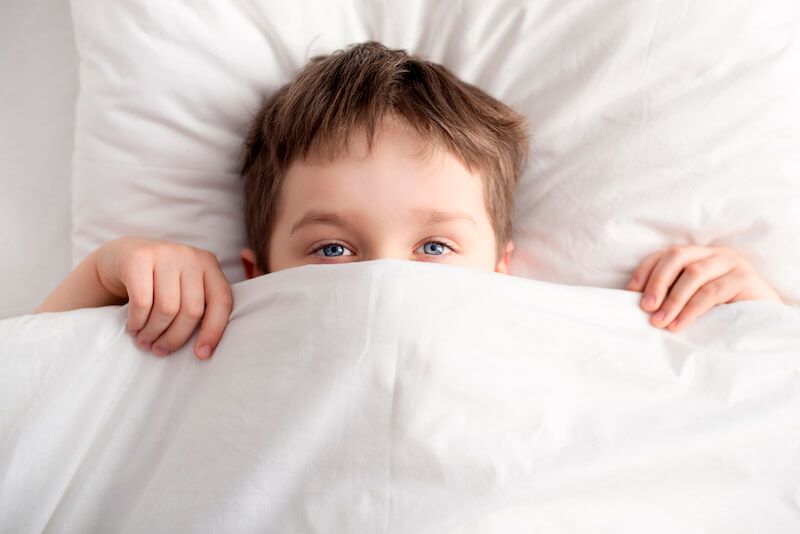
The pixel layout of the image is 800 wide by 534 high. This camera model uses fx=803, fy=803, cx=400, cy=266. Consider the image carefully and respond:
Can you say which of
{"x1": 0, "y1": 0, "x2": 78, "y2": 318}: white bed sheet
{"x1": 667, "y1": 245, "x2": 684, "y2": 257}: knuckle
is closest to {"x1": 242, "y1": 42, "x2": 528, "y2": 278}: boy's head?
{"x1": 667, "y1": 245, "x2": 684, "y2": 257}: knuckle

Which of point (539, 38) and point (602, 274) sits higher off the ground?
point (539, 38)

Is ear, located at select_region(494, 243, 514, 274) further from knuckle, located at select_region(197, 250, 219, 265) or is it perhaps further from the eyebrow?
knuckle, located at select_region(197, 250, 219, 265)

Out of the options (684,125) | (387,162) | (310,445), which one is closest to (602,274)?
(684,125)

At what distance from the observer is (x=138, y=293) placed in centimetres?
90

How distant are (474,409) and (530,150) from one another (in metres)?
0.48

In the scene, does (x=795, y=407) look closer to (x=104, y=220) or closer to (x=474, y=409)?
(x=474, y=409)

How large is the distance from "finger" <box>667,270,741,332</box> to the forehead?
276mm

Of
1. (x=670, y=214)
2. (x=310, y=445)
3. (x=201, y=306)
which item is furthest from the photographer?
(x=670, y=214)

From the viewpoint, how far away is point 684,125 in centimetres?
104

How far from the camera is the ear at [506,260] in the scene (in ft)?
3.57

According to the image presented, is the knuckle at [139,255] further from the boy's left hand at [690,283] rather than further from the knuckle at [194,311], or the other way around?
the boy's left hand at [690,283]

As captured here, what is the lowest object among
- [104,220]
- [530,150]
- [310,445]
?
[310,445]

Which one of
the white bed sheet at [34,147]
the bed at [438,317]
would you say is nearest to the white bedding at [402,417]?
the bed at [438,317]

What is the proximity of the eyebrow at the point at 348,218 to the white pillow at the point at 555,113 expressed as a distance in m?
0.19
